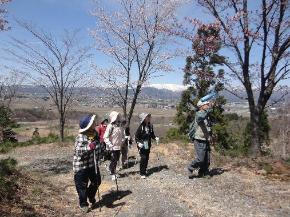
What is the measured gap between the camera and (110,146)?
9.61 metres

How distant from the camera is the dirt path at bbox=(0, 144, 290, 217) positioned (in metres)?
7.08

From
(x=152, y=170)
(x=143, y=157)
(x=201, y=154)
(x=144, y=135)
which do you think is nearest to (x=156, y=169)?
(x=152, y=170)

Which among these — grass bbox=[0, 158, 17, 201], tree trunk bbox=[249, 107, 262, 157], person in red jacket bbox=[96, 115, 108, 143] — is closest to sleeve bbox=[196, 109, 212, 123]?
person in red jacket bbox=[96, 115, 108, 143]

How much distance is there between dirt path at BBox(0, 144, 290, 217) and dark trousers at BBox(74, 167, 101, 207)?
265 millimetres

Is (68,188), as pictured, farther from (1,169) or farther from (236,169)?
(236,169)

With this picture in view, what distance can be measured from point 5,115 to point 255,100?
17497 mm

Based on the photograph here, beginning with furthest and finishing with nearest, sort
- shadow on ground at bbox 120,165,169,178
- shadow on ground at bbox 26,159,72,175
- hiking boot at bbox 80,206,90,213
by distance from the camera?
shadow on ground at bbox 26,159,72,175 < shadow on ground at bbox 120,165,169,178 < hiking boot at bbox 80,206,90,213

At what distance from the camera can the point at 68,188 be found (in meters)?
9.50

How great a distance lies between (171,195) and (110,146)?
84.6 inches

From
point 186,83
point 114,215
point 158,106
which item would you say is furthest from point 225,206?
point 158,106

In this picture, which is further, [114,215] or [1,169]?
[1,169]

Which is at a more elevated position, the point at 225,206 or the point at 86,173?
the point at 86,173

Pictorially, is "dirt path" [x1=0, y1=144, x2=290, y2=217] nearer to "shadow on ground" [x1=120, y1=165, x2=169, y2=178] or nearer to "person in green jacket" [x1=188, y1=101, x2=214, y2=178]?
"shadow on ground" [x1=120, y1=165, x2=169, y2=178]

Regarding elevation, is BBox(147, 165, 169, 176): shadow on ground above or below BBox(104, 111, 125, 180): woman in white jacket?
below
